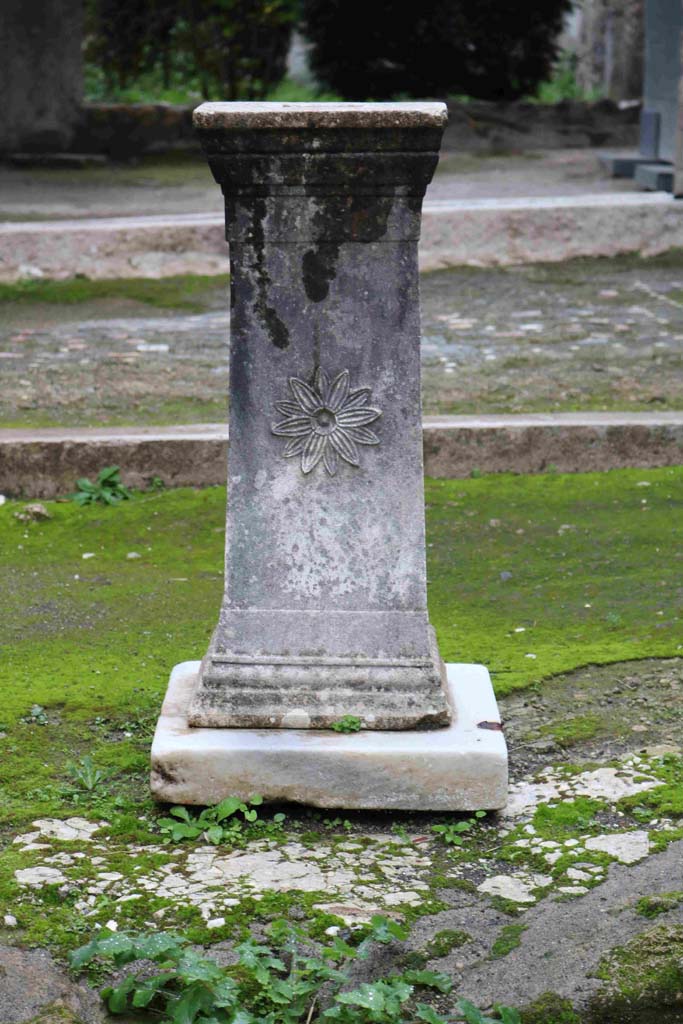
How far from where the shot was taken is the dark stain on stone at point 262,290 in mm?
2984

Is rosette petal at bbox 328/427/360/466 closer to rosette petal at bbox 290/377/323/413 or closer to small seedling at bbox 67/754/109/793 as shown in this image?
rosette petal at bbox 290/377/323/413

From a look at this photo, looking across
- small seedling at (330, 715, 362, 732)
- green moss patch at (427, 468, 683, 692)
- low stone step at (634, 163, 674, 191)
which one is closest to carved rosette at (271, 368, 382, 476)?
small seedling at (330, 715, 362, 732)

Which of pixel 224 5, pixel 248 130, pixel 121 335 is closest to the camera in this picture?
pixel 248 130

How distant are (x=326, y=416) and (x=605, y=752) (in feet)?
3.64

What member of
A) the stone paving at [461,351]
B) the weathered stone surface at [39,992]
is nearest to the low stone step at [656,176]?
the stone paving at [461,351]

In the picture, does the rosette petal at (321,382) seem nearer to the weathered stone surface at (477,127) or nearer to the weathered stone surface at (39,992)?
the weathered stone surface at (39,992)

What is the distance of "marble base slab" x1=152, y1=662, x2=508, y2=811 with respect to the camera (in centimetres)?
306

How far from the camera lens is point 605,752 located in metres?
3.41

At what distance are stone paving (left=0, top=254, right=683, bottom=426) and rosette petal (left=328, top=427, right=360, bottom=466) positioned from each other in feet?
9.22

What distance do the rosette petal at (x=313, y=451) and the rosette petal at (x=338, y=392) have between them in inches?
2.9

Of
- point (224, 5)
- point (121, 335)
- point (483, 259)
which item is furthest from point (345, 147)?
point (224, 5)

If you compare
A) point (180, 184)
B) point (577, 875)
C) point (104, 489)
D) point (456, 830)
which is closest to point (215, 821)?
point (456, 830)

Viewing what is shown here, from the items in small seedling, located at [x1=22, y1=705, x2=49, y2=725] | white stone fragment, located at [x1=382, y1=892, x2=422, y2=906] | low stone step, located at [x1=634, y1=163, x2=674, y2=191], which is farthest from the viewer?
low stone step, located at [x1=634, y1=163, x2=674, y2=191]

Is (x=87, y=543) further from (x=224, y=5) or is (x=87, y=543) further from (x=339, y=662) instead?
(x=224, y=5)
